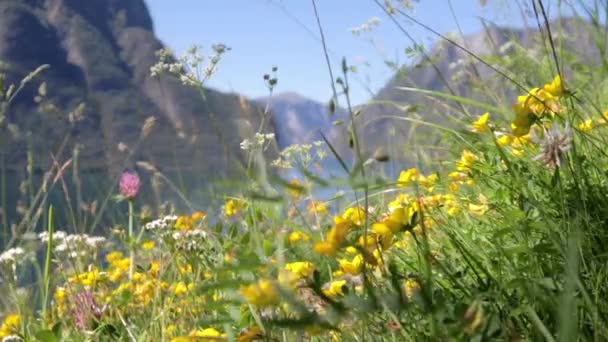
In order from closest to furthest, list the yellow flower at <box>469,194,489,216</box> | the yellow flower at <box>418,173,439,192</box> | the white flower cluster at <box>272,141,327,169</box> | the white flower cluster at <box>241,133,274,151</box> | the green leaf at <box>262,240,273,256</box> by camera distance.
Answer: the white flower cluster at <box>241,133,274,151</box> → the green leaf at <box>262,240,273,256</box> → the yellow flower at <box>469,194,489,216</box> → the yellow flower at <box>418,173,439,192</box> → the white flower cluster at <box>272,141,327,169</box>

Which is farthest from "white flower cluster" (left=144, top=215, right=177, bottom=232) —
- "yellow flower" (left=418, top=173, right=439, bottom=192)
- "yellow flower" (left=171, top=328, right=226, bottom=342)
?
"yellow flower" (left=171, top=328, right=226, bottom=342)

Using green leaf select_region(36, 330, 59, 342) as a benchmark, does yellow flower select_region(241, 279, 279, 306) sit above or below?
above

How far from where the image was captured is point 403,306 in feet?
1.36

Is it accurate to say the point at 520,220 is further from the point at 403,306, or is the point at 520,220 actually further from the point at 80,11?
the point at 80,11

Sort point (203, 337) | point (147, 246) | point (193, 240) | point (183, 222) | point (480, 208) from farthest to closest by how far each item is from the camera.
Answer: point (147, 246)
point (183, 222)
point (193, 240)
point (480, 208)
point (203, 337)

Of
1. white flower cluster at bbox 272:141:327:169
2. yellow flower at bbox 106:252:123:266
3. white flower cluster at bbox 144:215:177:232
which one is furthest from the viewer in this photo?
yellow flower at bbox 106:252:123:266

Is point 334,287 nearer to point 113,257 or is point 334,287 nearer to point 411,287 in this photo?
point 411,287

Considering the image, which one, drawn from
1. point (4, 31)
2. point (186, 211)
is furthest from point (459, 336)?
point (4, 31)

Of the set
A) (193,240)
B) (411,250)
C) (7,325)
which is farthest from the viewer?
(7,325)

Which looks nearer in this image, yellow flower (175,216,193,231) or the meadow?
the meadow

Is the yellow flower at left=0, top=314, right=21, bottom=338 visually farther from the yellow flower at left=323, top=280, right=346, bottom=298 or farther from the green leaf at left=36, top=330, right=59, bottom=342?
the yellow flower at left=323, top=280, right=346, bottom=298

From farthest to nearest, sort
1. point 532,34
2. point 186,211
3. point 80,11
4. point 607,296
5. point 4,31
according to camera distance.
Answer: point 80,11 → point 4,31 → point 532,34 → point 186,211 → point 607,296

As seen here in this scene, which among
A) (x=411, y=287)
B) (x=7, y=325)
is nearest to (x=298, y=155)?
(x=7, y=325)

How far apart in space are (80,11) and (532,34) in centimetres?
10161
